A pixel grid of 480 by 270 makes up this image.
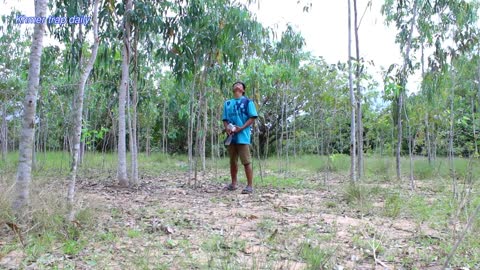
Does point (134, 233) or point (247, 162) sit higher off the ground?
point (247, 162)

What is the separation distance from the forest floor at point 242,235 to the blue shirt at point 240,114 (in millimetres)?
923

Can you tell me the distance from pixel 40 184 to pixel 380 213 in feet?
11.9

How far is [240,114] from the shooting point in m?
5.48

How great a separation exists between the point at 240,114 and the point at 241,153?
0.53m

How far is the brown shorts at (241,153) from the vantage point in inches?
213

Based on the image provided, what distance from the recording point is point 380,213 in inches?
159

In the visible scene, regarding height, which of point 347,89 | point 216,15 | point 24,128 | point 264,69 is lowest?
point 24,128

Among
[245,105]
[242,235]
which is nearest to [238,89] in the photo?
[245,105]

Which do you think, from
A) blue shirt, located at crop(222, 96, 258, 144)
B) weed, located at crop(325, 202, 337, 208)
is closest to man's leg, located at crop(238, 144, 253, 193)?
blue shirt, located at crop(222, 96, 258, 144)

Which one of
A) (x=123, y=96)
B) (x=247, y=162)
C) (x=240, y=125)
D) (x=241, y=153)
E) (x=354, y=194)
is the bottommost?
(x=354, y=194)

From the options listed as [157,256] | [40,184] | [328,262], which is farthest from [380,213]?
[40,184]

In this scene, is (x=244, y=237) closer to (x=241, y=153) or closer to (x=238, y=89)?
(x=241, y=153)

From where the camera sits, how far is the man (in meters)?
5.37

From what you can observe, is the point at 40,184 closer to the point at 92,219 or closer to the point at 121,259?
the point at 92,219
